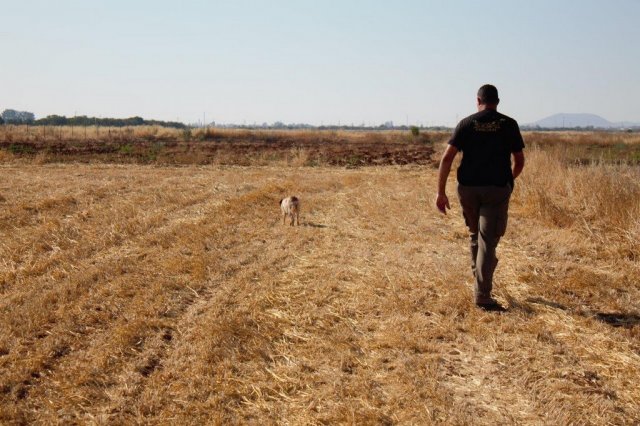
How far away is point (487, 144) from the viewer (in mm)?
4293

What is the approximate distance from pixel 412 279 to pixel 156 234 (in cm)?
395

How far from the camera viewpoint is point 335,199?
36.7ft

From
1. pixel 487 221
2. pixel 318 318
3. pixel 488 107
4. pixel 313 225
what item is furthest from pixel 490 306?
pixel 313 225

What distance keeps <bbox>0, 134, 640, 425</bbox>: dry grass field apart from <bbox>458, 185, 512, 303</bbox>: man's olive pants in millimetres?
270

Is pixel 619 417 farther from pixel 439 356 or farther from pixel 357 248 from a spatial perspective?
pixel 357 248

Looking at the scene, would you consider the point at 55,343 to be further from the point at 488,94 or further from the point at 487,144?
the point at 488,94

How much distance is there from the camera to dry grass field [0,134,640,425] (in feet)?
9.93

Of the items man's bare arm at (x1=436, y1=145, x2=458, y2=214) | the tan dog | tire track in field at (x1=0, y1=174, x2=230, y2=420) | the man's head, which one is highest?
the man's head

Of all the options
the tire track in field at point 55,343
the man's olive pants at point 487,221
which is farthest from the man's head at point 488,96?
the tire track in field at point 55,343

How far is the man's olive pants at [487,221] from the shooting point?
171 inches

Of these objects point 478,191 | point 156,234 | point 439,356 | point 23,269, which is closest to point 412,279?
point 478,191

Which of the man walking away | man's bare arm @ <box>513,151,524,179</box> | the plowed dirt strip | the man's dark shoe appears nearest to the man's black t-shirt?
the man walking away

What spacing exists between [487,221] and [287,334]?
6.84 feet

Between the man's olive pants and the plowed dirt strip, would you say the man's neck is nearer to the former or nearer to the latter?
the man's olive pants
